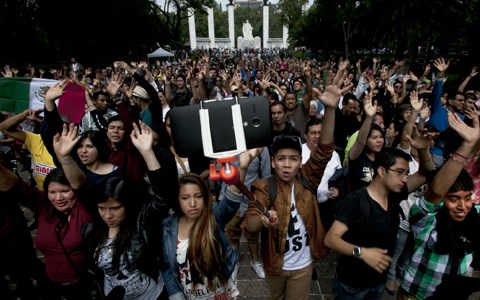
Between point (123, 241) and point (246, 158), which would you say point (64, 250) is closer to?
point (123, 241)

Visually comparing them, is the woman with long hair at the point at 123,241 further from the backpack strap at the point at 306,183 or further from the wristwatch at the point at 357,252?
the wristwatch at the point at 357,252

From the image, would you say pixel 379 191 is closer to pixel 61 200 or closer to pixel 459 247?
pixel 459 247

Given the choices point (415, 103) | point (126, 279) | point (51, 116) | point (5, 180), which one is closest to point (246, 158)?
point (126, 279)

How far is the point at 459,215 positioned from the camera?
6.72 feet

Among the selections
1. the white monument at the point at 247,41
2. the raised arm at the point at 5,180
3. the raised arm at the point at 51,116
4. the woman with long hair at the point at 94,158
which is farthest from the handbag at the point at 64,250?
the white monument at the point at 247,41

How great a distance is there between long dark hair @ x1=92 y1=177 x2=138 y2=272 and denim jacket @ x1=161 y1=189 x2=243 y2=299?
247 mm

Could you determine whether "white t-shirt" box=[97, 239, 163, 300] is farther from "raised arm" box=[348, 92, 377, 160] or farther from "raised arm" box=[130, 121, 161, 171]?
"raised arm" box=[348, 92, 377, 160]

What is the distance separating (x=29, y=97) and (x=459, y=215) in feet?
17.4

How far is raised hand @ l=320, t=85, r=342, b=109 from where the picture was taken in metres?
2.30

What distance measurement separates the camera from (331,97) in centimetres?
232

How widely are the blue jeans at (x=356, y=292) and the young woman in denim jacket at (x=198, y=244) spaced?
858mm

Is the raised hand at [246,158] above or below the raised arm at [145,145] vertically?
below

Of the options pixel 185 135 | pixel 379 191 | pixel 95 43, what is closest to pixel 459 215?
pixel 379 191

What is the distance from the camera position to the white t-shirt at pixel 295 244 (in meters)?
2.49
